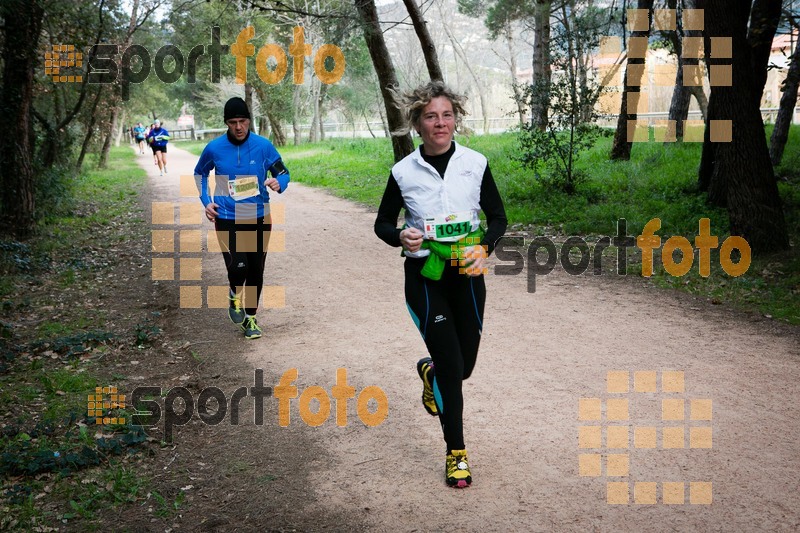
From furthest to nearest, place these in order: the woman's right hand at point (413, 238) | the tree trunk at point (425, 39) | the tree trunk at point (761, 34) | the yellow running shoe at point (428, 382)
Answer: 1. the tree trunk at point (425, 39)
2. the tree trunk at point (761, 34)
3. the yellow running shoe at point (428, 382)
4. the woman's right hand at point (413, 238)

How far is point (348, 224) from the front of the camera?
50.3ft

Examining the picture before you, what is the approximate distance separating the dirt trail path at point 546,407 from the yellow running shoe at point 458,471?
0.19 ft

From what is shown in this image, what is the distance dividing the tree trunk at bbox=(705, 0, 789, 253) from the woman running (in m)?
6.91

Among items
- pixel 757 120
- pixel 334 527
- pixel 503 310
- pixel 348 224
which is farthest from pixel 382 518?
pixel 348 224

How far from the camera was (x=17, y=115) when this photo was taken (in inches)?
532

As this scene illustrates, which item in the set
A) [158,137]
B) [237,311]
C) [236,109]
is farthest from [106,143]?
[236,109]

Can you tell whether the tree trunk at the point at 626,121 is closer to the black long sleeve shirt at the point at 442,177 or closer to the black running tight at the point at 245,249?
the black running tight at the point at 245,249

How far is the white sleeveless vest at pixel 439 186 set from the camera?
4332 mm

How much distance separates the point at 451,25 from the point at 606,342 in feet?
176

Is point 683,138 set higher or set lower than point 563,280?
higher

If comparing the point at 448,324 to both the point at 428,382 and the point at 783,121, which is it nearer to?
the point at 428,382

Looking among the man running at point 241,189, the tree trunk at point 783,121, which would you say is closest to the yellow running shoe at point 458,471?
the man running at point 241,189

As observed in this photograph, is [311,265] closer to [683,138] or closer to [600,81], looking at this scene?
[600,81]

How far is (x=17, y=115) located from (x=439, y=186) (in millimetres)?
11995
